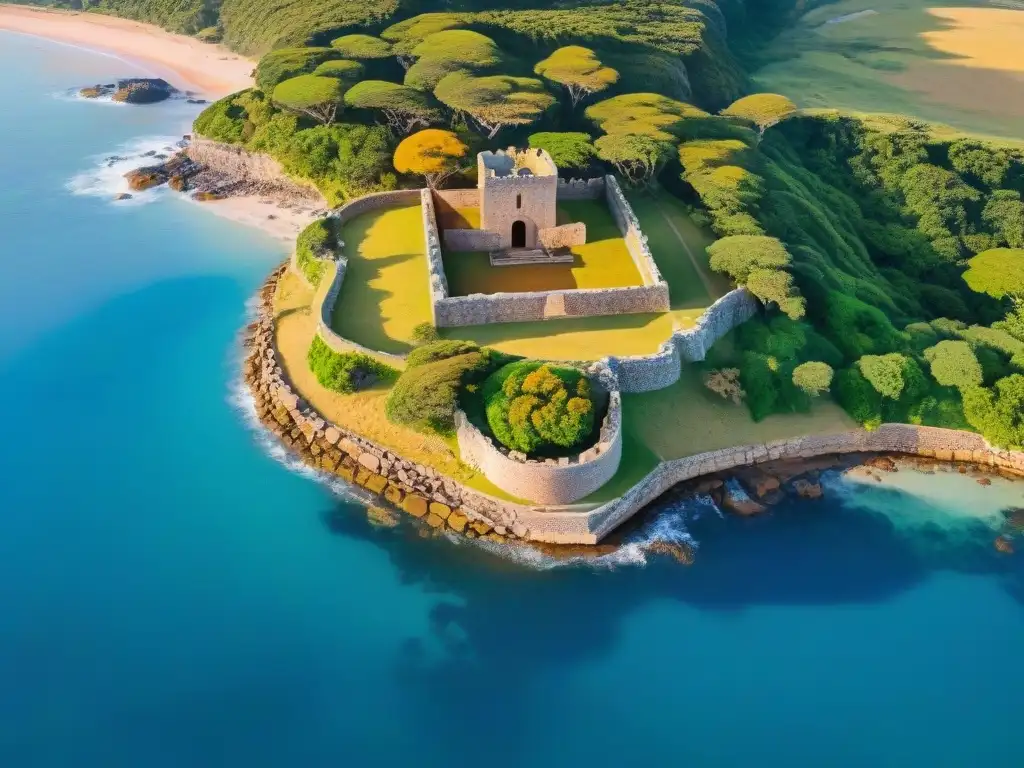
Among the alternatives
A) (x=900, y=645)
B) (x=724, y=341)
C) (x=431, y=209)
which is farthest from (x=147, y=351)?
(x=900, y=645)

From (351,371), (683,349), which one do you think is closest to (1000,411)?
(683,349)

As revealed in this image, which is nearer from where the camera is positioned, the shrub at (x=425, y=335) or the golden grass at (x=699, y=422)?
the golden grass at (x=699, y=422)

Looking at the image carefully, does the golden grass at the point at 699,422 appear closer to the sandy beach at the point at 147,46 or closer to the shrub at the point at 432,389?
the shrub at the point at 432,389

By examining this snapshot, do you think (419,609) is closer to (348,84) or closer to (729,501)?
(729,501)

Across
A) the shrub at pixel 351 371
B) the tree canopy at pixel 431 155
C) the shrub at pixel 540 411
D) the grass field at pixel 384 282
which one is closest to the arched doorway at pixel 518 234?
the grass field at pixel 384 282

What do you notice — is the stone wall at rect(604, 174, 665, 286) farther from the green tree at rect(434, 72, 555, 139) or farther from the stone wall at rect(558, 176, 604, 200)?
the green tree at rect(434, 72, 555, 139)

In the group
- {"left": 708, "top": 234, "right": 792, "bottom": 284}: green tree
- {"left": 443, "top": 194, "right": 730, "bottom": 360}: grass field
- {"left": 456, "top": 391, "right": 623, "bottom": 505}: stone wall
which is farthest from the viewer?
{"left": 708, "top": 234, "right": 792, "bottom": 284}: green tree

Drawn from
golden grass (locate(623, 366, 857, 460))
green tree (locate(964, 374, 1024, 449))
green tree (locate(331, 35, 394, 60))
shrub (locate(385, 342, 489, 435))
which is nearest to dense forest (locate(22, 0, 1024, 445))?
green tree (locate(964, 374, 1024, 449))
